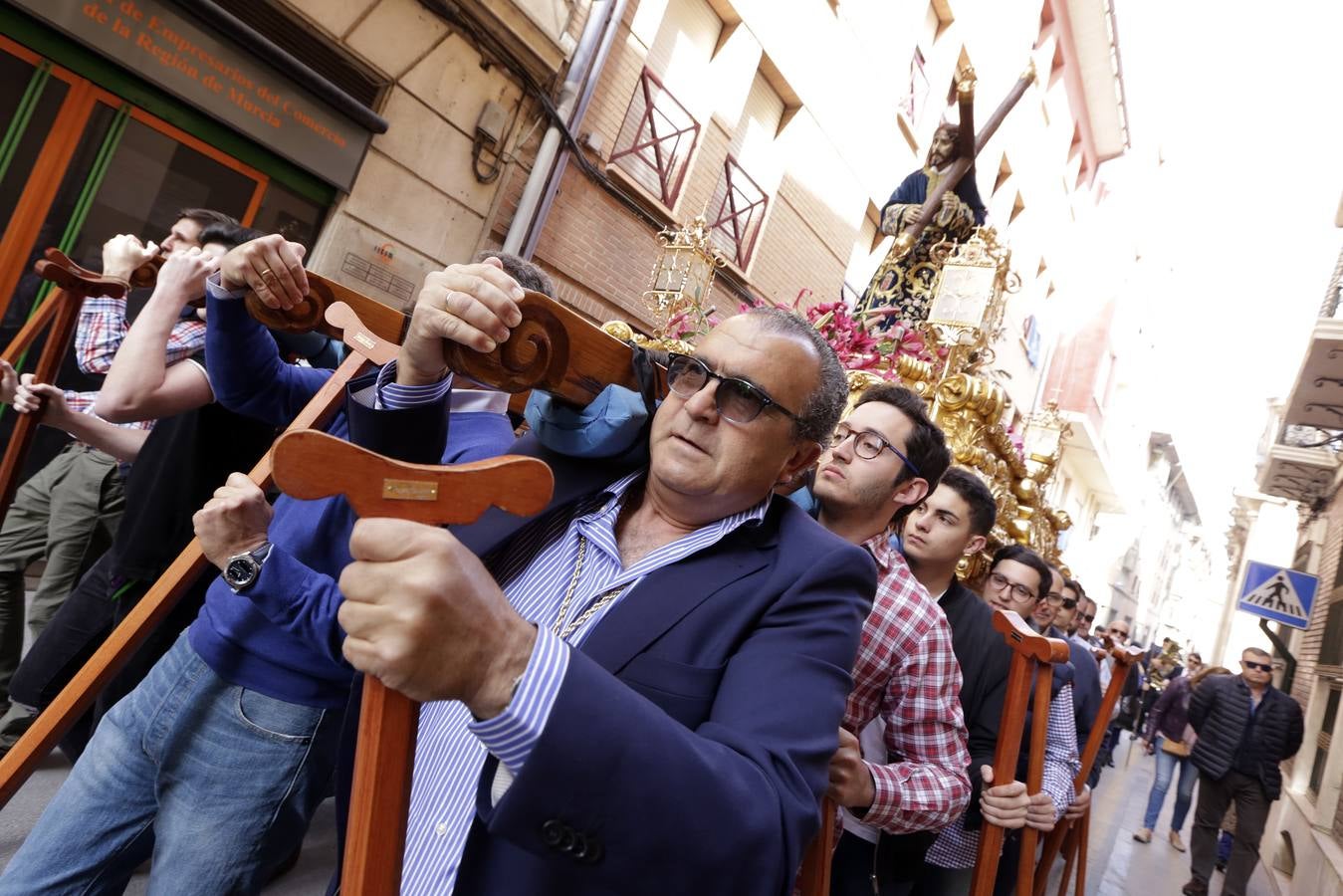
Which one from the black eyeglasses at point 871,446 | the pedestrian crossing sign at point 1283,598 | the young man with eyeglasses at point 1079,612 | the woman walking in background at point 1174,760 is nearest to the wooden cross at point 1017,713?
the black eyeglasses at point 871,446

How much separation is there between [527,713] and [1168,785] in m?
9.89

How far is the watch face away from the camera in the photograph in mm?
1570

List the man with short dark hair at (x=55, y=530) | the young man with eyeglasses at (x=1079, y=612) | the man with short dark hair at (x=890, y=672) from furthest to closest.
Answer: the young man with eyeglasses at (x=1079, y=612)
the man with short dark hair at (x=55, y=530)
the man with short dark hair at (x=890, y=672)

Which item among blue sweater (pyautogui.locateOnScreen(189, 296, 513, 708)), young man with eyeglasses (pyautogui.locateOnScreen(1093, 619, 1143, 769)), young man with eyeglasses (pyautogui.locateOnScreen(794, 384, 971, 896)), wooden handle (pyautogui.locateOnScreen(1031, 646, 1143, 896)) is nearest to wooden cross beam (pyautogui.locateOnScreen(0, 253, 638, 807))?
blue sweater (pyautogui.locateOnScreen(189, 296, 513, 708))

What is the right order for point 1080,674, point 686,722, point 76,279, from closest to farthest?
point 686,722 → point 76,279 → point 1080,674

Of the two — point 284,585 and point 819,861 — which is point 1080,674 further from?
point 284,585

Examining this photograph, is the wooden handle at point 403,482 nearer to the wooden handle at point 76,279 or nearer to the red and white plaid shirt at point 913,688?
the red and white plaid shirt at point 913,688

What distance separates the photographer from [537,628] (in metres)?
0.89

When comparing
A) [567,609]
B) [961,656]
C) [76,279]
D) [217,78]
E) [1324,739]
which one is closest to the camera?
[567,609]

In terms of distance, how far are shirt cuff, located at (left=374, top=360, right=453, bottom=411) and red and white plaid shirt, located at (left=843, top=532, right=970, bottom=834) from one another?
1279mm

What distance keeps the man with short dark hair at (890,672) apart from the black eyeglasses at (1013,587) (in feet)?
5.46

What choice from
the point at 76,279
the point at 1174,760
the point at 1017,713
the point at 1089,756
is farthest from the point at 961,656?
the point at 1174,760

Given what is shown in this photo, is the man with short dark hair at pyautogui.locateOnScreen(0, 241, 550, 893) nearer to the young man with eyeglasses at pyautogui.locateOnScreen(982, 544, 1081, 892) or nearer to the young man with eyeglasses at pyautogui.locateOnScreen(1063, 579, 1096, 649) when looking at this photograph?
the young man with eyeglasses at pyautogui.locateOnScreen(982, 544, 1081, 892)

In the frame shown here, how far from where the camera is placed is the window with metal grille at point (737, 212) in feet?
33.7
